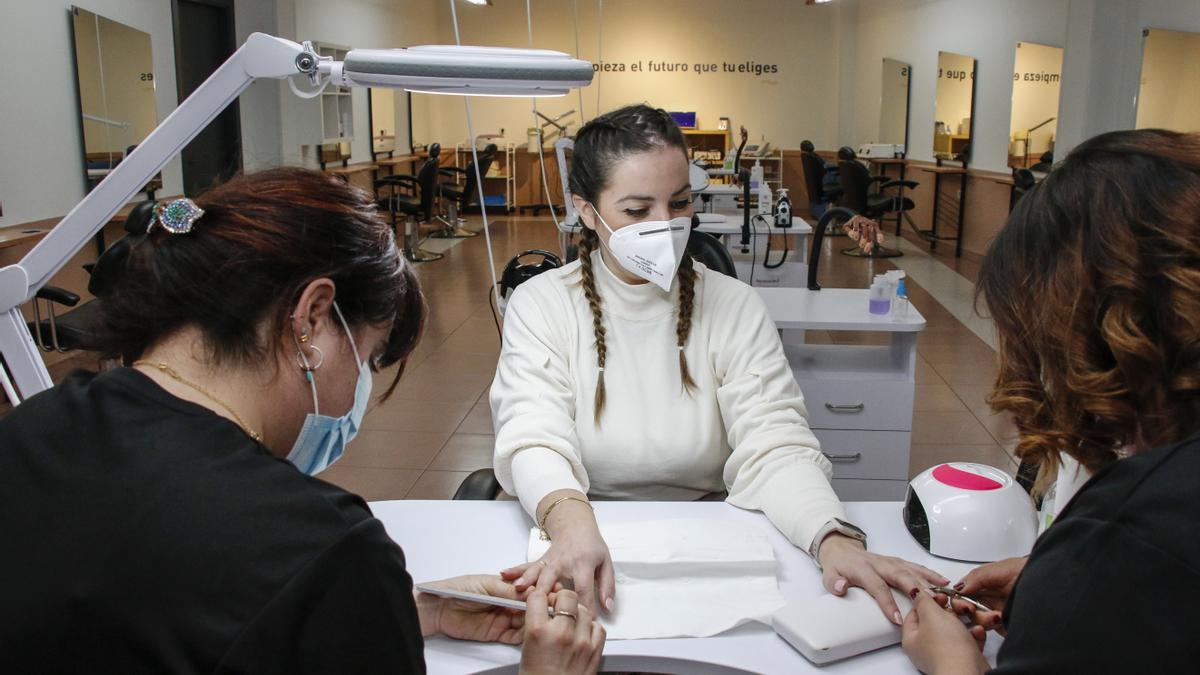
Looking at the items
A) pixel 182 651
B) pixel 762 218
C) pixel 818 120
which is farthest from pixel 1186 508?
pixel 818 120

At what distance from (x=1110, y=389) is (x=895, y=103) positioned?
393 inches

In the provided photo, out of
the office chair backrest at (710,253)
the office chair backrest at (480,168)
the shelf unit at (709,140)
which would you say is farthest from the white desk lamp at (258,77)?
the shelf unit at (709,140)

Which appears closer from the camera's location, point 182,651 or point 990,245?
point 182,651

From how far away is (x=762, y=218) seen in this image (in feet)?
16.5

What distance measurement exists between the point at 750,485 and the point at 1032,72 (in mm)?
7055

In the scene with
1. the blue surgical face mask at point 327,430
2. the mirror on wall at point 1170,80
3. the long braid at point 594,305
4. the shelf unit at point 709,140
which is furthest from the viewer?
the shelf unit at point 709,140

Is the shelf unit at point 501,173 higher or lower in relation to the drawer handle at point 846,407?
higher

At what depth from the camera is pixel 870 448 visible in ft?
8.67

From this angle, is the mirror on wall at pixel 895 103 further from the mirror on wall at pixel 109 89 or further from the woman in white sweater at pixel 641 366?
the woman in white sweater at pixel 641 366

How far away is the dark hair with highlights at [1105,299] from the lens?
0.81m

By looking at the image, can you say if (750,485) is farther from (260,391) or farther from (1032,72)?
(1032,72)

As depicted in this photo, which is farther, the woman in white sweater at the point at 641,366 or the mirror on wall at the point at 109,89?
the mirror on wall at the point at 109,89

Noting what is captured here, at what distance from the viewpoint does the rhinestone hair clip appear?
87 centimetres

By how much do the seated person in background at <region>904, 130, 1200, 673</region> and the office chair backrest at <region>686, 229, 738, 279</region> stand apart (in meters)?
1.69
